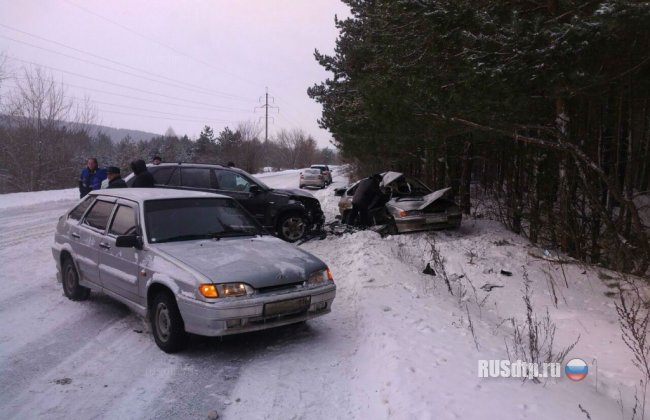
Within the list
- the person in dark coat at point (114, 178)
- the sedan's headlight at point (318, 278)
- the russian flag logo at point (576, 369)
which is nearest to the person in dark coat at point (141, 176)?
the person in dark coat at point (114, 178)

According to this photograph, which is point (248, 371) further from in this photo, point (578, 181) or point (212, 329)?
point (578, 181)

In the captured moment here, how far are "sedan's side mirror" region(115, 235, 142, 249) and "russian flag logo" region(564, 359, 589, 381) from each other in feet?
14.0

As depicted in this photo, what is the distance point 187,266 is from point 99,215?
89.0 inches

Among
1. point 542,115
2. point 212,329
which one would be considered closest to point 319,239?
point 542,115

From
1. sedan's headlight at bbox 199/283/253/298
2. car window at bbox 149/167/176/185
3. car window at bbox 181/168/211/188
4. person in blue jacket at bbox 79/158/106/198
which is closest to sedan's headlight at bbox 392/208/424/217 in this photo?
car window at bbox 181/168/211/188

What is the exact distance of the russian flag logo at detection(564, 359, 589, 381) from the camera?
159 inches

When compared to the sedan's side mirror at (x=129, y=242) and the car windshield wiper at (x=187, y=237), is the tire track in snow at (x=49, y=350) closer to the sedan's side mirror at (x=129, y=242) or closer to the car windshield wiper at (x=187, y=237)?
the sedan's side mirror at (x=129, y=242)

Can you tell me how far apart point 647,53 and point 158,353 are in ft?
22.5

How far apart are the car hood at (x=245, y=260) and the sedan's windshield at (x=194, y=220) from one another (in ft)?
0.62

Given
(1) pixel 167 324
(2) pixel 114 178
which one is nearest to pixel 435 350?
(1) pixel 167 324

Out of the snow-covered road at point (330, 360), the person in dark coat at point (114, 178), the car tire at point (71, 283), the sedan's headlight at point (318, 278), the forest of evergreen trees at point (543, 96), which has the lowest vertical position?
the snow-covered road at point (330, 360)

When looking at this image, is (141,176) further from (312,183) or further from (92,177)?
(312,183)

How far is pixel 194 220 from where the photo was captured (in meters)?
5.41

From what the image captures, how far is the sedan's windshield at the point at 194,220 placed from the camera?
5129 millimetres
